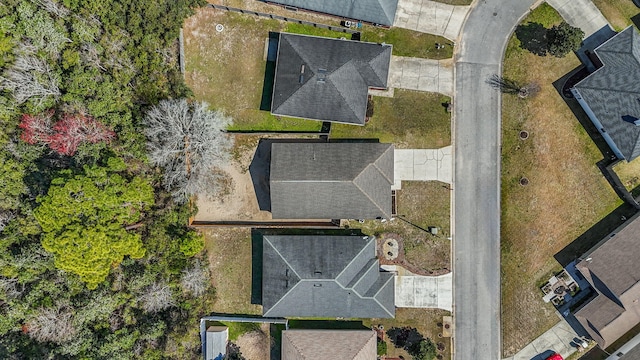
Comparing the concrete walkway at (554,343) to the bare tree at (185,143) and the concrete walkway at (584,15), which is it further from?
the bare tree at (185,143)

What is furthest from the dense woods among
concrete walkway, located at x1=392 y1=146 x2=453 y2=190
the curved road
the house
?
the house

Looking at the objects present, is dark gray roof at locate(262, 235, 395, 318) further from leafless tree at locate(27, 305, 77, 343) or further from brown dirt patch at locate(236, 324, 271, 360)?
leafless tree at locate(27, 305, 77, 343)

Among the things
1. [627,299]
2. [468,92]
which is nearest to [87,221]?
[468,92]

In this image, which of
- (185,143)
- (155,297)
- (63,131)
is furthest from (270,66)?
(155,297)

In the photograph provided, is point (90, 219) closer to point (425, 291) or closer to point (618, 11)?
point (425, 291)

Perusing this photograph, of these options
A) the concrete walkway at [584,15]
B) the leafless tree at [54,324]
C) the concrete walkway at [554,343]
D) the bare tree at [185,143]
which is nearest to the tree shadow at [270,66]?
the bare tree at [185,143]
